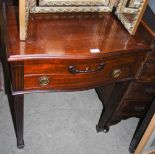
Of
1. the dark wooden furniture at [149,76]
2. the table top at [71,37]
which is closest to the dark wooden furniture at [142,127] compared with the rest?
the dark wooden furniture at [149,76]

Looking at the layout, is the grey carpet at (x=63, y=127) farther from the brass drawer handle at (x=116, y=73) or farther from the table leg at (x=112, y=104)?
the brass drawer handle at (x=116, y=73)

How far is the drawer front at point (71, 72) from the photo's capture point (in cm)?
101

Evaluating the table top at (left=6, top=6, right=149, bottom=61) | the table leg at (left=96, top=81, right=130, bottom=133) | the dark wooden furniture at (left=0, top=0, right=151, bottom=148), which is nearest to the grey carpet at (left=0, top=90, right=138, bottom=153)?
the table leg at (left=96, top=81, right=130, bottom=133)

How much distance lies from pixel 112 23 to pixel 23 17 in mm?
451

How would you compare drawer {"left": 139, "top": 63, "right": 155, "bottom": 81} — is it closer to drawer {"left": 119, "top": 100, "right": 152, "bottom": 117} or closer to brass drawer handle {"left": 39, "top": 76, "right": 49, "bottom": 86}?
drawer {"left": 119, "top": 100, "right": 152, "bottom": 117}

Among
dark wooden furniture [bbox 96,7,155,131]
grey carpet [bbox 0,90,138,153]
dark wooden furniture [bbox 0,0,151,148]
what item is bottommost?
grey carpet [bbox 0,90,138,153]

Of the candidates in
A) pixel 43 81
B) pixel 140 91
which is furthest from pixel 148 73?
pixel 43 81

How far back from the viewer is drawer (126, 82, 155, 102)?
134 cm

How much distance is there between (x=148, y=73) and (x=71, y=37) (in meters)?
0.46

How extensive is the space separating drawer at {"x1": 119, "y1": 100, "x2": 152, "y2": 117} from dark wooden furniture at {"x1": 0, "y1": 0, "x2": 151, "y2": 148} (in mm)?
239

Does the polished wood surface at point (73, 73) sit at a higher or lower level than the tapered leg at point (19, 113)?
higher

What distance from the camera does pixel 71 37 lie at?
108cm

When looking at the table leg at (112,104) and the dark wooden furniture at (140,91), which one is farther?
the table leg at (112,104)

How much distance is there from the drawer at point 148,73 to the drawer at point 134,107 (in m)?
0.19
